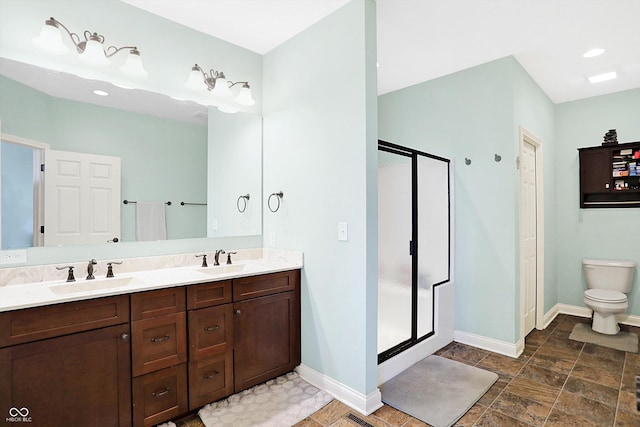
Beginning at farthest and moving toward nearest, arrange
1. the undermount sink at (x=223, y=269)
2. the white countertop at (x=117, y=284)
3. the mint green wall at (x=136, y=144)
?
1. the undermount sink at (x=223, y=269)
2. the mint green wall at (x=136, y=144)
3. the white countertop at (x=117, y=284)

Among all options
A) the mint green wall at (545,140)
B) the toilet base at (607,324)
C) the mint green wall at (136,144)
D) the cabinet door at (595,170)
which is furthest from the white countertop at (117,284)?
the cabinet door at (595,170)

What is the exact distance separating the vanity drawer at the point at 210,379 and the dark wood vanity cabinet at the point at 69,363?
0.34m

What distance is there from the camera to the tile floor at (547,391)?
2029 millimetres

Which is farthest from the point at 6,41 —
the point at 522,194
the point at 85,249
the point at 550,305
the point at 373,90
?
the point at 550,305

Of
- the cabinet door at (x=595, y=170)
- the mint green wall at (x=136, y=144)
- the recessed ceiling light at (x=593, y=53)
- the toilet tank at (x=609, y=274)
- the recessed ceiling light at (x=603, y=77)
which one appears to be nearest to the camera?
the mint green wall at (x=136, y=144)

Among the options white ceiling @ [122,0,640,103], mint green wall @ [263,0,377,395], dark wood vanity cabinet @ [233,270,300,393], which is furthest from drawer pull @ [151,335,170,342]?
white ceiling @ [122,0,640,103]

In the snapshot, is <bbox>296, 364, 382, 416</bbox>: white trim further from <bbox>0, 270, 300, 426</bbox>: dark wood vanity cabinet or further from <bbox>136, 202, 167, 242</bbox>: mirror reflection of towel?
<bbox>136, 202, 167, 242</bbox>: mirror reflection of towel

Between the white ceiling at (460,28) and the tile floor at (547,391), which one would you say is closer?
the tile floor at (547,391)

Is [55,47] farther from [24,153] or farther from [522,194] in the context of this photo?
[522,194]

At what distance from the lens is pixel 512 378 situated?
8.38 feet

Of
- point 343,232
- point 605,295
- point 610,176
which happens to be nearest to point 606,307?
point 605,295

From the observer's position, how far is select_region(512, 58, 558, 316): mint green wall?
309 centimetres

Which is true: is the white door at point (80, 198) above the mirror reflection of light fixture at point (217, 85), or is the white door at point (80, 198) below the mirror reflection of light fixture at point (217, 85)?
below
